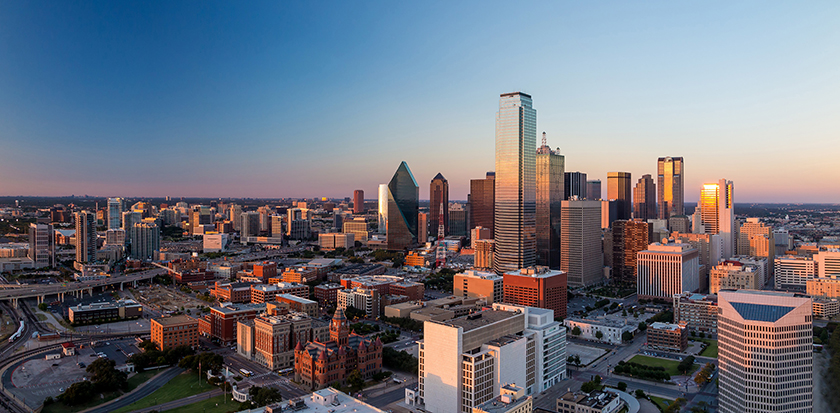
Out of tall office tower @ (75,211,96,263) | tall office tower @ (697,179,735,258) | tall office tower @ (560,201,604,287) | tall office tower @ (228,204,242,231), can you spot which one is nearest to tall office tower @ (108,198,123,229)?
tall office tower @ (228,204,242,231)

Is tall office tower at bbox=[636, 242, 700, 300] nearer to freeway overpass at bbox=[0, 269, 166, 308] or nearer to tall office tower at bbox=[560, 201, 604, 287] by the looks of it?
tall office tower at bbox=[560, 201, 604, 287]

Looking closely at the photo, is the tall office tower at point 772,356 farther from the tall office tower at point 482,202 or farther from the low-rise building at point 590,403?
the tall office tower at point 482,202

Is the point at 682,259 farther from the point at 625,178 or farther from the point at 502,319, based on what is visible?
the point at 625,178

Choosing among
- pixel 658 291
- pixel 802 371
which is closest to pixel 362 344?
pixel 802 371

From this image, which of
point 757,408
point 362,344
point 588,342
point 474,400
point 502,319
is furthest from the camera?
point 588,342

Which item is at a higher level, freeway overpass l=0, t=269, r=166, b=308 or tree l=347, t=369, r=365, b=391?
freeway overpass l=0, t=269, r=166, b=308

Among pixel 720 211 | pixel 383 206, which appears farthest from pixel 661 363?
pixel 383 206

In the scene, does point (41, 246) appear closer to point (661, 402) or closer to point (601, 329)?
point (601, 329)
